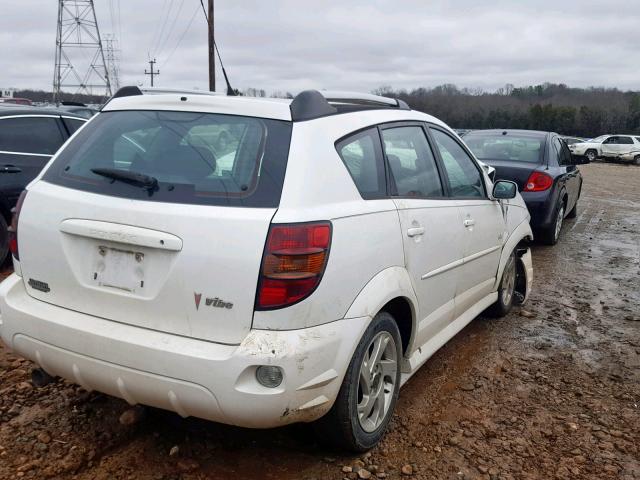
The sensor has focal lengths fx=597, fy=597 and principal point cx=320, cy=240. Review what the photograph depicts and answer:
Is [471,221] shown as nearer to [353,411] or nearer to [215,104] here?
[353,411]

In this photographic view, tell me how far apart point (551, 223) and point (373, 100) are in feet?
18.2

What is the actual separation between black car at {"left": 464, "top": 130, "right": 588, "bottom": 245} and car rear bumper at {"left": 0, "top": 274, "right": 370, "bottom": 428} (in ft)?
19.6

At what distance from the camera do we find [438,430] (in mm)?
3252

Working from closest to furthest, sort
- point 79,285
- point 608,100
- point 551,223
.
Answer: point 79,285
point 551,223
point 608,100

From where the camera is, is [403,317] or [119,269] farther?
[403,317]

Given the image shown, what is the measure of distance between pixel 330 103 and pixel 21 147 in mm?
4378

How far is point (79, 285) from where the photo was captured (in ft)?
8.48

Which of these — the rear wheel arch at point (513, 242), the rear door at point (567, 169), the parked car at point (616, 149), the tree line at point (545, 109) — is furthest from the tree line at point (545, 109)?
the rear wheel arch at point (513, 242)

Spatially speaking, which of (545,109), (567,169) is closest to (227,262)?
(567,169)

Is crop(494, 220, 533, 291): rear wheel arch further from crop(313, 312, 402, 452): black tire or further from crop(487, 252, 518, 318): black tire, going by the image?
crop(313, 312, 402, 452): black tire

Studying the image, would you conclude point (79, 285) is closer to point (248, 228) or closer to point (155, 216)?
point (155, 216)

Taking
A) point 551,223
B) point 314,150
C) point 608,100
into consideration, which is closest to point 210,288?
point 314,150

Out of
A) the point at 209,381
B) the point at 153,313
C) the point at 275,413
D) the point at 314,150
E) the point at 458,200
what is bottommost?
the point at 275,413

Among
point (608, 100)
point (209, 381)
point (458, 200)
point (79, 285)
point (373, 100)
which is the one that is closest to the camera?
point (209, 381)
